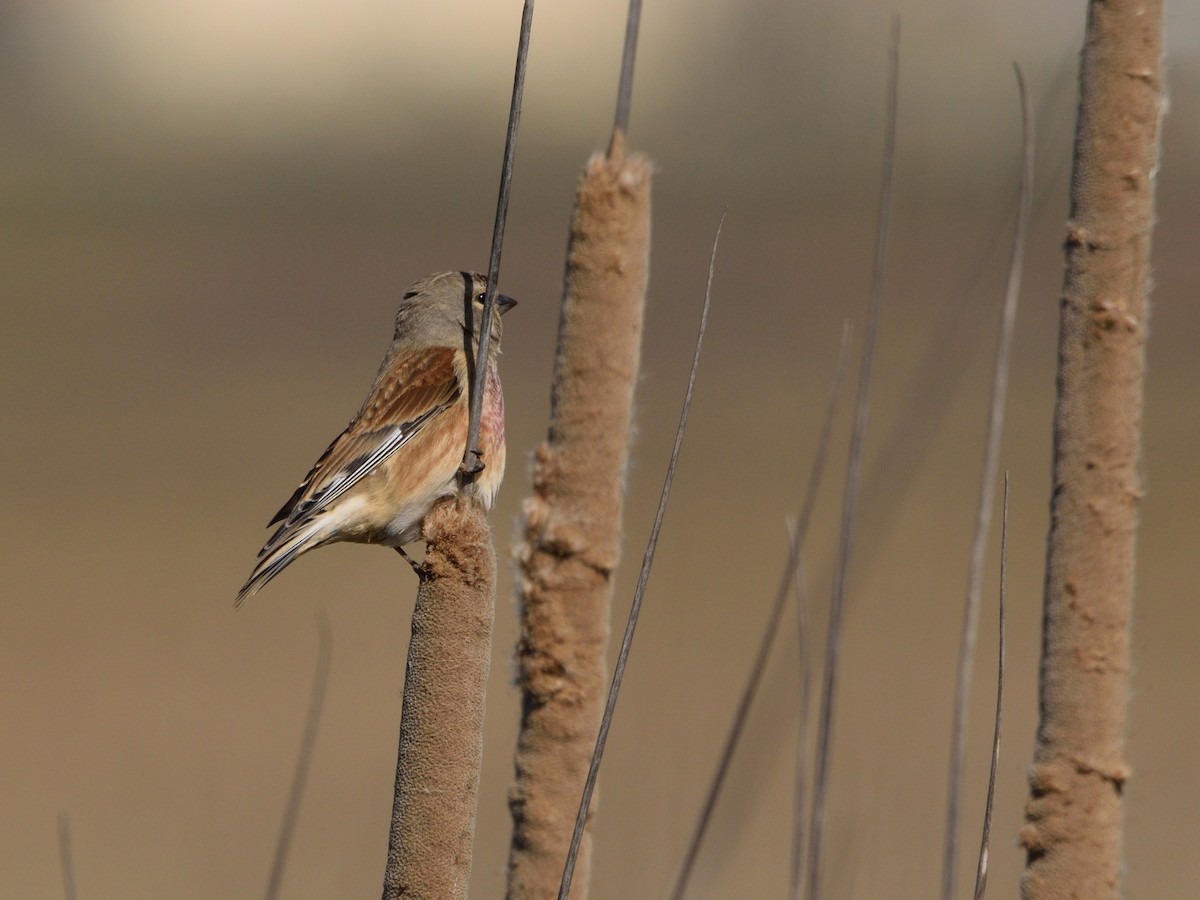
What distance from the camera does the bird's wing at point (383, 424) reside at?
3.17 metres

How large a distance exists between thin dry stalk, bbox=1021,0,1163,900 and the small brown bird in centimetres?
140

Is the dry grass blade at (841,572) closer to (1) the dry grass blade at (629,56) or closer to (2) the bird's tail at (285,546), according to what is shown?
(1) the dry grass blade at (629,56)

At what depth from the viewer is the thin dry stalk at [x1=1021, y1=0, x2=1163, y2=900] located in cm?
182

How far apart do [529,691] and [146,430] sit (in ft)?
45.0

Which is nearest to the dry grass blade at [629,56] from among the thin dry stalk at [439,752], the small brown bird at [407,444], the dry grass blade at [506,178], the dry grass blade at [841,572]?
the dry grass blade at [506,178]

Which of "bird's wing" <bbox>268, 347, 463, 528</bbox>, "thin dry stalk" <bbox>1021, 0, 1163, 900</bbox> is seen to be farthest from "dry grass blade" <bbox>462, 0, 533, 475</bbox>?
"bird's wing" <bbox>268, 347, 463, 528</bbox>

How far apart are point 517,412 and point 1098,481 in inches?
471

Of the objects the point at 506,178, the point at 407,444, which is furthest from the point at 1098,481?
the point at 407,444

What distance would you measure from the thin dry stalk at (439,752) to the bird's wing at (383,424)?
151 cm

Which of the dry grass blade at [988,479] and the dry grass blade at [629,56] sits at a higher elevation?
the dry grass blade at [629,56]

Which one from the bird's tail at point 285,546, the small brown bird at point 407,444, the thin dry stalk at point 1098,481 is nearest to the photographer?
the thin dry stalk at point 1098,481

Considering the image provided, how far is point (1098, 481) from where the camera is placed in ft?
5.99

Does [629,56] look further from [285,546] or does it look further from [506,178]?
[285,546]

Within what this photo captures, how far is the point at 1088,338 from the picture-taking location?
1.89 meters
